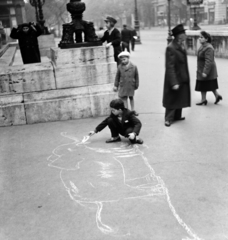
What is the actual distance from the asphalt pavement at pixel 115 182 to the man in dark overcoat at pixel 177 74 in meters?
0.45

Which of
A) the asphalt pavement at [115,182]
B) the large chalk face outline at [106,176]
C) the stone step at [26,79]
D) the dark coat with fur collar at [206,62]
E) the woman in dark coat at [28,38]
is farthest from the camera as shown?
the woman in dark coat at [28,38]

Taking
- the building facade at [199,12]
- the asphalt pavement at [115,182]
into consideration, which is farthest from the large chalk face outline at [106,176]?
the building facade at [199,12]

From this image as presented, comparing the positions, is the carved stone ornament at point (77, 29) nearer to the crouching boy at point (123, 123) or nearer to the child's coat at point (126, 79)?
the child's coat at point (126, 79)

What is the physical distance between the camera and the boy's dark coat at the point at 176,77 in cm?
627

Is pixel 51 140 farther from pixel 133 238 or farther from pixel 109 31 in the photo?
pixel 109 31

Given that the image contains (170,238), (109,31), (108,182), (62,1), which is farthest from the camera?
(62,1)

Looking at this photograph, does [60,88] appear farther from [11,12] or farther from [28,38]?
[11,12]

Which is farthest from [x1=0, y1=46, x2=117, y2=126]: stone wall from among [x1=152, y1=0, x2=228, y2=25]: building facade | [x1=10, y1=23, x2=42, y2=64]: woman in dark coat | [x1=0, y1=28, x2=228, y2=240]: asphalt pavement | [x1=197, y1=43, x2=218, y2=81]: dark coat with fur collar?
[x1=152, y1=0, x2=228, y2=25]: building facade

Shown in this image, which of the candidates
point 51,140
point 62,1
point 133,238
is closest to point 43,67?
point 51,140

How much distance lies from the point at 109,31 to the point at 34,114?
393 centimetres

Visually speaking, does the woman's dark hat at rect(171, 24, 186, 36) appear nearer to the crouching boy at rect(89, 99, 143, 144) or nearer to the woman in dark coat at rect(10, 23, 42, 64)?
the crouching boy at rect(89, 99, 143, 144)

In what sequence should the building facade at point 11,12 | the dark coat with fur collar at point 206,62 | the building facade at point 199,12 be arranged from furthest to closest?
the building facade at point 11,12, the building facade at point 199,12, the dark coat with fur collar at point 206,62

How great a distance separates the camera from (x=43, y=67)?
7176 mm

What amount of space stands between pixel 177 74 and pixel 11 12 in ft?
118
